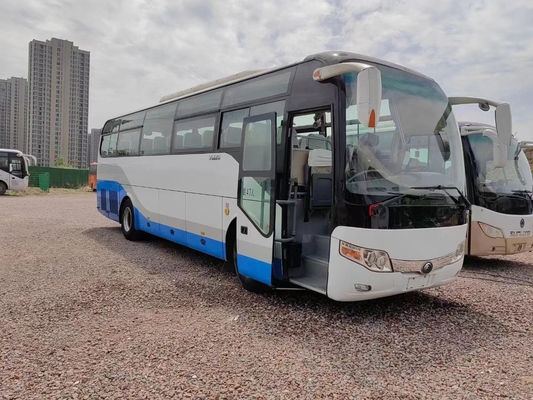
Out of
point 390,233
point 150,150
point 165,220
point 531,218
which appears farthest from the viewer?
point 150,150

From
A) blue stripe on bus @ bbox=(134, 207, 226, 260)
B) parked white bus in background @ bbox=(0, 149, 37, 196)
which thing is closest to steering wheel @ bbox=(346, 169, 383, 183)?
blue stripe on bus @ bbox=(134, 207, 226, 260)

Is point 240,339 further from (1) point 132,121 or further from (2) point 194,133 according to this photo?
(1) point 132,121

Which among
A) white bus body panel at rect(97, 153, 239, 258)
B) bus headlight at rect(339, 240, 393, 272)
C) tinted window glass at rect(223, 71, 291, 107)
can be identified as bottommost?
bus headlight at rect(339, 240, 393, 272)

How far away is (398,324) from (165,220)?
16.7ft

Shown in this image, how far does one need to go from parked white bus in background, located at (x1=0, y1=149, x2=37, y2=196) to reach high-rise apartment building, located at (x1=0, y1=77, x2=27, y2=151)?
1339 inches

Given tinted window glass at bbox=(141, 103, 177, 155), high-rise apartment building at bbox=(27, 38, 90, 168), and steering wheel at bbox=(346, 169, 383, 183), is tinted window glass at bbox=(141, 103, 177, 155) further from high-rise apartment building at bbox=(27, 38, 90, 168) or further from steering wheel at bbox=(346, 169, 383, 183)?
high-rise apartment building at bbox=(27, 38, 90, 168)

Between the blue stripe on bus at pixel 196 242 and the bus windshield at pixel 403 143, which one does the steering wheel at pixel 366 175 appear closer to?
the bus windshield at pixel 403 143

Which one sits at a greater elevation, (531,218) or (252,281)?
(531,218)

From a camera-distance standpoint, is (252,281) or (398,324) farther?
(252,281)

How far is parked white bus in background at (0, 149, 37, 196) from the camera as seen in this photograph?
23625mm

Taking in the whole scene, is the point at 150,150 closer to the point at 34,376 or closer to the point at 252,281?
the point at 252,281

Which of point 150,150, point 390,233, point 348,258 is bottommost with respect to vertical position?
point 348,258

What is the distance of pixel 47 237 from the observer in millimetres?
9961

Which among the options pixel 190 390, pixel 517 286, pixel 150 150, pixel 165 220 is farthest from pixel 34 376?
pixel 517 286
